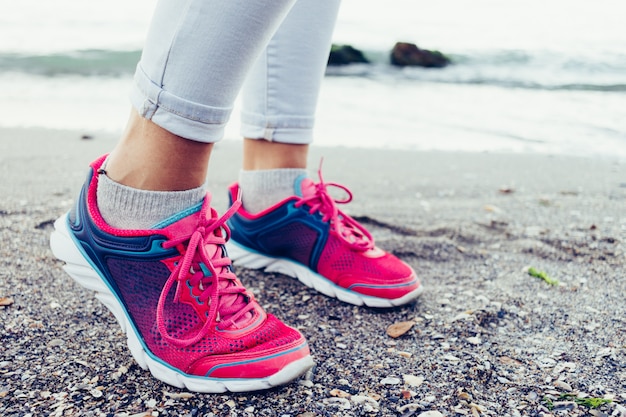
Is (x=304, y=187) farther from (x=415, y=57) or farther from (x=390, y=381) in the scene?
(x=415, y=57)

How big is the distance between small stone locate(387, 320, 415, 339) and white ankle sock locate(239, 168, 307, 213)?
1.58 feet

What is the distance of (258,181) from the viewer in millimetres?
1724

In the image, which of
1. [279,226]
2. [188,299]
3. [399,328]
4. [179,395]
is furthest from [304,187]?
[179,395]

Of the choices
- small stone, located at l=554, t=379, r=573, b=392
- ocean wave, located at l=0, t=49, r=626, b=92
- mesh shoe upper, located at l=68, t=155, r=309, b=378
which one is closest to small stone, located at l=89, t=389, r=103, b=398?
mesh shoe upper, located at l=68, t=155, r=309, b=378

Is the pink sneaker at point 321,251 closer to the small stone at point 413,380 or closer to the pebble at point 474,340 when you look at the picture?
the pebble at point 474,340

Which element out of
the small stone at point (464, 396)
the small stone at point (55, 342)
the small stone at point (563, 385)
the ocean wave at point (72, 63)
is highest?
the small stone at point (563, 385)

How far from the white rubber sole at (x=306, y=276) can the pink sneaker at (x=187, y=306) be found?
41 cm

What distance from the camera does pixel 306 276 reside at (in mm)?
1717

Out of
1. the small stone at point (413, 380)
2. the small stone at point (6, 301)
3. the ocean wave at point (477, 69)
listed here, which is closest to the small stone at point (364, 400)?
the small stone at point (413, 380)

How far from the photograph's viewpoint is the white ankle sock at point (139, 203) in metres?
1.19

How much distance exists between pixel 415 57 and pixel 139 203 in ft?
28.1

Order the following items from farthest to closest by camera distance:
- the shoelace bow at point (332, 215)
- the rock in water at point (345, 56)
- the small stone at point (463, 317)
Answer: the rock in water at point (345, 56) < the shoelace bow at point (332, 215) < the small stone at point (463, 317)

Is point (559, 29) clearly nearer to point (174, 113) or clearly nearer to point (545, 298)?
point (545, 298)

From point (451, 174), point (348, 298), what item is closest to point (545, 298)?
point (348, 298)
